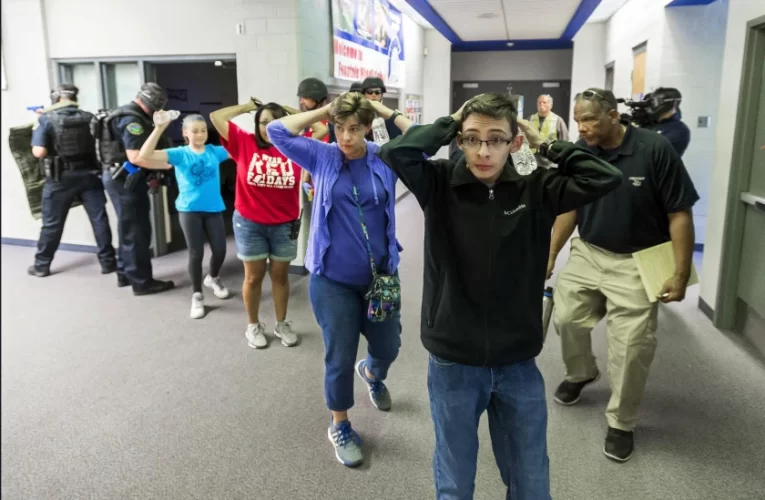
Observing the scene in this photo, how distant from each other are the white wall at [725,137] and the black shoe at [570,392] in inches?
64.3

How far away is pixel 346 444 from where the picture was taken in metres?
2.31

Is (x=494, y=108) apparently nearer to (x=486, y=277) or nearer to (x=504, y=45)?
(x=486, y=277)

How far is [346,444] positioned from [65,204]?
3.55 metres

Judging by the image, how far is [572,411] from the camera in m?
2.71

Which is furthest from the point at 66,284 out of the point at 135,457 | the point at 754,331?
the point at 754,331

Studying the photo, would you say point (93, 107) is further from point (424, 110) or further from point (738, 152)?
point (738, 152)

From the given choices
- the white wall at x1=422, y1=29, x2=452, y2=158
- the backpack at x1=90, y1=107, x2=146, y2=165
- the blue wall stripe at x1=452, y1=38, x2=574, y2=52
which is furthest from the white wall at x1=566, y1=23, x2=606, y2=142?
the backpack at x1=90, y1=107, x2=146, y2=165

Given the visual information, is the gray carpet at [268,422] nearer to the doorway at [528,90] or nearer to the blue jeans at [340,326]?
the blue jeans at [340,326]

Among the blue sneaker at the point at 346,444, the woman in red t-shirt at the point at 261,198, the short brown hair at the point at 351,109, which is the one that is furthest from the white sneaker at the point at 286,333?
the short brown hair at the point at 351,109

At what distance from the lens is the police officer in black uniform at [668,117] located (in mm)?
3961

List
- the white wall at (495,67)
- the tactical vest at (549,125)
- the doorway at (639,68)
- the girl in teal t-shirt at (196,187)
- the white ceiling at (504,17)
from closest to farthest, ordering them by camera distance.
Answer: the tactical vest at (549,125) → the white wall at (495,67) → the white ceiling at (504,17) → the girl in teal t-shirt at (196,187) → the doorway at (639,68)

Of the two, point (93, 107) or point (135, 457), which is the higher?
point (93, 107)

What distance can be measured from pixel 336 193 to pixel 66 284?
3.38m

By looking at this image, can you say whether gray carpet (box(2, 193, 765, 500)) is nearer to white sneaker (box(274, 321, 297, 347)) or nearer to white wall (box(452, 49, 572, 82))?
white sneaker (box(274, 321, 297, 347))
